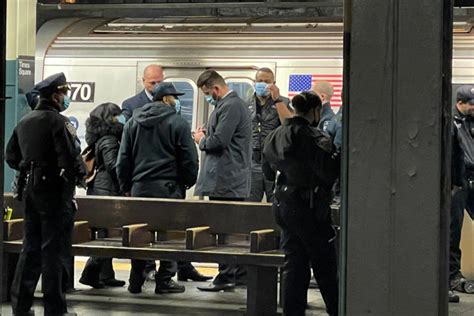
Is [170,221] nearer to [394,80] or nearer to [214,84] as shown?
[214,84]

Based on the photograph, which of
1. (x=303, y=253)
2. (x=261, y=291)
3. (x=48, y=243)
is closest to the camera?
(x=303, y=253)

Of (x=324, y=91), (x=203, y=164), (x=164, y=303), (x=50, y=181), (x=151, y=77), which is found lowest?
(x=164, y=303)

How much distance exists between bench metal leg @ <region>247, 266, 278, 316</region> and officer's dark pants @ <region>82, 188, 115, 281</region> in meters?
1.85

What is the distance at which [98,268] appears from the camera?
9227mm

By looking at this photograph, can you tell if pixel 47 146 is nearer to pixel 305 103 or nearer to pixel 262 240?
pixel 262 240

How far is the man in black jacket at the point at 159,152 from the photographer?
8578 mm

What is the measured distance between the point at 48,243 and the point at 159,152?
159cm

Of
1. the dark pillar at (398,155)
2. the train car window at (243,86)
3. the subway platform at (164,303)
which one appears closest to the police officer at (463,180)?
the subway platform at (164,303)

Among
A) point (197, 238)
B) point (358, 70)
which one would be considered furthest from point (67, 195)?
point (358, 70)

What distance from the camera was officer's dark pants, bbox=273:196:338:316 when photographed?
6723 mm

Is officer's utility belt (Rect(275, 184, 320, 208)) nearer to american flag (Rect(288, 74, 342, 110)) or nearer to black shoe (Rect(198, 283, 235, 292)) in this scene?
black shoe (Rect(198, 283, 235, 292))

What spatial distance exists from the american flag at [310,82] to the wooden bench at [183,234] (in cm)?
305

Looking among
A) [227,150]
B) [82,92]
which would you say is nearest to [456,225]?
[227,150]

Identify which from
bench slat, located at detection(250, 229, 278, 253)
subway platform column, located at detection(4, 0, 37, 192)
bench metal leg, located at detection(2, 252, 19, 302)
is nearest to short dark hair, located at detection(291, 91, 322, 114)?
bench slat, located at detection(250, 229, 278, 253)
